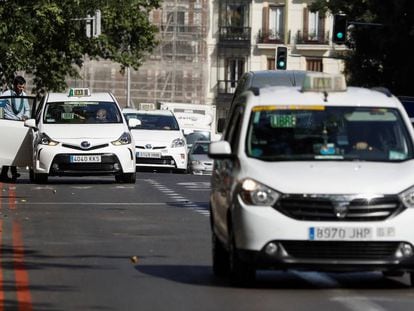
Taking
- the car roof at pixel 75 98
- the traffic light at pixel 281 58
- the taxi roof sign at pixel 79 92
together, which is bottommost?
the traffic light at pixel 281 58

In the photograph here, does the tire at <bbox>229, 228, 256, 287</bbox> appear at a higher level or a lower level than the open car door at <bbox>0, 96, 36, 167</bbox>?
higher

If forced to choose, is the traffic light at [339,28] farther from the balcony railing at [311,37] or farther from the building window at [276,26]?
the building window at [276,26]

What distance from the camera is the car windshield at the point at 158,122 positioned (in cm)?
4581

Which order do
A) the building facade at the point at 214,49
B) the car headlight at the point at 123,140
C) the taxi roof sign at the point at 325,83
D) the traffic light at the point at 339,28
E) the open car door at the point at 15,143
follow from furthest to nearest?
the building facade at the point at 214,49 < the traffic light at the point at 339,28 < the open car door at the point at 15,143 < the car headlight at the point at 123,140 < the taxi roof sign at the point at 325,83

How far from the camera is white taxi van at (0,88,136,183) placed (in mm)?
30719

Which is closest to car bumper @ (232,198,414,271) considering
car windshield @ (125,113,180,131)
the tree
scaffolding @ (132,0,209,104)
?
car windshield @ (125,113,180,131)

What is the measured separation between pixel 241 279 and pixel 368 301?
1.33 meters

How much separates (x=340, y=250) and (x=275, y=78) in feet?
53.0

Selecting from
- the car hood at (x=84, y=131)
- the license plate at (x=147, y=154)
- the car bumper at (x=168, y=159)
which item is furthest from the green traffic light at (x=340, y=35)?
the car hood at (x=84, y=131)

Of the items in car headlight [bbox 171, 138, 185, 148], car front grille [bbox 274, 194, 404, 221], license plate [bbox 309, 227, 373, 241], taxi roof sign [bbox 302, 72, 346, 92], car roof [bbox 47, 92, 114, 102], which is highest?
taxi roof sign [bbox 302, 72, 346, 92]

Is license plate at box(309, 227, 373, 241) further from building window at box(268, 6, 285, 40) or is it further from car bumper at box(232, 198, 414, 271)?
building window at box(268, 6, 285, 40)

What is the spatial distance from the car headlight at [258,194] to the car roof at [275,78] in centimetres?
1458

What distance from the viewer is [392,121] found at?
14.7 metres

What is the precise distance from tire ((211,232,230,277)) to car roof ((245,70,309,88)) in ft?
43.2
